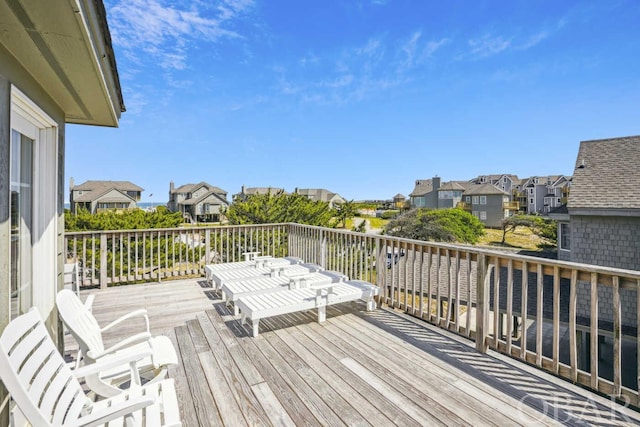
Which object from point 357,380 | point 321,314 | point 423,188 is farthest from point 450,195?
point 357,380

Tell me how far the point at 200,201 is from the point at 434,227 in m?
32.0

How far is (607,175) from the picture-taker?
39.0 ft

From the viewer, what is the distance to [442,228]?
27844mm

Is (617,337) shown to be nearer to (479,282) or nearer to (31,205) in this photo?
(479,282)

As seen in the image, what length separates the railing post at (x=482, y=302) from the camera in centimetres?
321

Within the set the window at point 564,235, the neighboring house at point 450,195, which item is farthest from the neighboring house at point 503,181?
the window at point 564,235

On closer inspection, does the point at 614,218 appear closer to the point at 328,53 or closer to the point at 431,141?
the point at 328,53

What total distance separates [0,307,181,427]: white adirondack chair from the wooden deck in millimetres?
614

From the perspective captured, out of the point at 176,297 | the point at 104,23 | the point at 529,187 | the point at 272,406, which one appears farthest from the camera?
the point at 529,187

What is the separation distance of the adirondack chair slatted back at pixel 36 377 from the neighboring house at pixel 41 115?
9.8 inches

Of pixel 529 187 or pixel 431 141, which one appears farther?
pixel 529 187

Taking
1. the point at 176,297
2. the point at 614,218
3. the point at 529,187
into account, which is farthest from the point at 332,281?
the point at 529,187

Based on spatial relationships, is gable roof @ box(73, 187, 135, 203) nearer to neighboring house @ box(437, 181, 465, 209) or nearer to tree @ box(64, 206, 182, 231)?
tree @ box(64, 206, 182, 231)

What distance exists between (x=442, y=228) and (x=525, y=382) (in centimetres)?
2680
